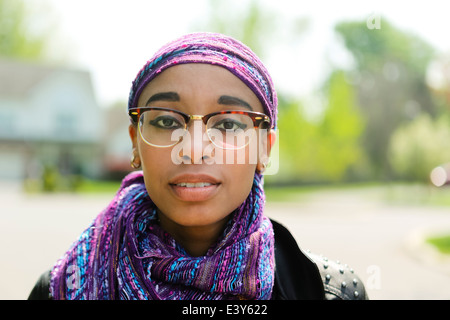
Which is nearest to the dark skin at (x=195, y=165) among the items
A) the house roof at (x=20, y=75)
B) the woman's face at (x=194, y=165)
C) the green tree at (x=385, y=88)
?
the woman's face at (x=194, y=165)

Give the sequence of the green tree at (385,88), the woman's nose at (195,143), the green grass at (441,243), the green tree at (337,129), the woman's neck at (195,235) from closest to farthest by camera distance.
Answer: the woman's nose at (195,143), the woman's neck at (195,235), the green grass at (441,243), the green tree at (337,129), the green tree at (385,88)

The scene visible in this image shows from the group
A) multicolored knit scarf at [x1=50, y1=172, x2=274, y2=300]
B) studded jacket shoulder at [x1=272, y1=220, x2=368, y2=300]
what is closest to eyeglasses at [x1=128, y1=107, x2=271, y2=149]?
multicolored knit scarf at [x1=50, y1=172, x2=274, y2=300]

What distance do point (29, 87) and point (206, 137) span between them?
126ft

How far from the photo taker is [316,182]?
1244 inches

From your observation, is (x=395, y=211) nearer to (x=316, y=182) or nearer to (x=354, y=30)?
(x=316, y=182)

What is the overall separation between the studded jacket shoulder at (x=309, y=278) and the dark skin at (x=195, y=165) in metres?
0.41

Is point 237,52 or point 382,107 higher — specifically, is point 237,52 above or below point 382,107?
below

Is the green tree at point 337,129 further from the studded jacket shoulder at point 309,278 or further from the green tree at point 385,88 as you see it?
the studded jacket shoulder at point 309,278

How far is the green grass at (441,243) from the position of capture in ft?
32.4

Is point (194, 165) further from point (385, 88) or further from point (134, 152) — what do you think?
point (385, 88)

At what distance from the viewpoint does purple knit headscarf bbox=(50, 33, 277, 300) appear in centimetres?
179

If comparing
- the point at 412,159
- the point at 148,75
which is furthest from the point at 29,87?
the point at 148,75

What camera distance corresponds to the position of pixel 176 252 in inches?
73.6

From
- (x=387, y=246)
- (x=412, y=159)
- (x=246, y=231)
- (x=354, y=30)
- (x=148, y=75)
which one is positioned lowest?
(x=246, y=231)
